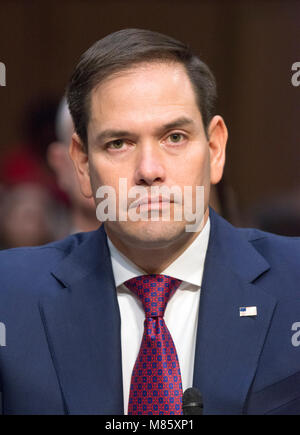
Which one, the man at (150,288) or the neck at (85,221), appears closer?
the man at (150,288)

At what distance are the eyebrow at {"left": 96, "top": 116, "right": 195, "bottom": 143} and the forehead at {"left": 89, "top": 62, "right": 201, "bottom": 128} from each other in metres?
0.01

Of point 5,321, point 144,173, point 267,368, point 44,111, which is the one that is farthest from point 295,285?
point 44,111

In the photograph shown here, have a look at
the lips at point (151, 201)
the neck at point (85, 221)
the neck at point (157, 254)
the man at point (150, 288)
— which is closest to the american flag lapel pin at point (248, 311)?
the man at point (150, 288)

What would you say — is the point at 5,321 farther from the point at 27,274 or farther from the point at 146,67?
the point at 146,67

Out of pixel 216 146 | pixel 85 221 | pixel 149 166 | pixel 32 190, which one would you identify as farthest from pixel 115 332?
pixel 32 190

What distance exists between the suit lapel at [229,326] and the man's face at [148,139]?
0.16 meters

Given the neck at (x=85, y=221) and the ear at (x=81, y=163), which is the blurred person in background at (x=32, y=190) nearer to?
the neck at (x=85, y=221)

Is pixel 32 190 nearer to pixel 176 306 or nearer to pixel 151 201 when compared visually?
pixel 176 306

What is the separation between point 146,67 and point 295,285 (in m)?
0.71

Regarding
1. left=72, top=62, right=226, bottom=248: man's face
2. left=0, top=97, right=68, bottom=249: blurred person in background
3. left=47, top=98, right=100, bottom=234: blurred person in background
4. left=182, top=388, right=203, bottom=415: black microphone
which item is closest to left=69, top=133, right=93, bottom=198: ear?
left=72, top=62, right=226, bottom=248: man's face

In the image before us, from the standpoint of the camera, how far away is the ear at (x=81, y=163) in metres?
2.17

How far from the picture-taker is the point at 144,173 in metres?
1.84

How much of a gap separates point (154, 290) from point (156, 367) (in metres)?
0.22

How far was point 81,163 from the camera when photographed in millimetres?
2188
